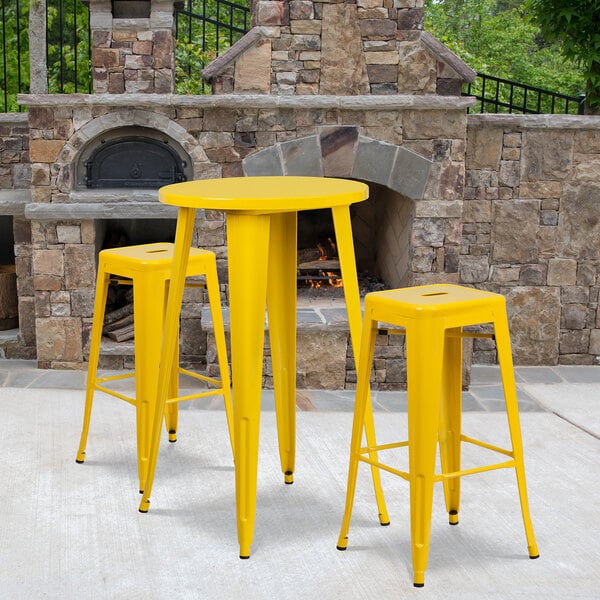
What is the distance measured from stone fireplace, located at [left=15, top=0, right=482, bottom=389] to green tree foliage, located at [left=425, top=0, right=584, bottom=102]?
867 cm

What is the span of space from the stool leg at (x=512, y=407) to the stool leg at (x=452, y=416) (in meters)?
0.25

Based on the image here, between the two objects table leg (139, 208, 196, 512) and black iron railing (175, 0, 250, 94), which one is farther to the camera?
black iron railing (175, 0, 250, 94)

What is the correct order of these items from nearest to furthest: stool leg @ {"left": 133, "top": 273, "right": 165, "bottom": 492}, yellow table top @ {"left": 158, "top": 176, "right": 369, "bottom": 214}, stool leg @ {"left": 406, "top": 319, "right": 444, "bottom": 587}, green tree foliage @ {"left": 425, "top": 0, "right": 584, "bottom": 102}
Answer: stool leg @ {"left": 406, "top": 319, "right": 444, "bottom": 587}, yellow table top @ {"left": 158, "top": 176, "right": 369, "bottom": 214}, stool leg @ {"left": 133, "top": 273, "right": 165, "bottom": 492}, green tree foliage @ {"left": 425, "top": 0, "right": 584, "bottom": 102}

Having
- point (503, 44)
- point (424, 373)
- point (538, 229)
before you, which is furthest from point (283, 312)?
point (503, 44)

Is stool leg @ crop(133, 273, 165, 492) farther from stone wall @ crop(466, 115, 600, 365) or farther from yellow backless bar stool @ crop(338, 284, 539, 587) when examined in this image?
stone wall @ crop(466, 115, 600, 365)

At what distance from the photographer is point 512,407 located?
3.70 m

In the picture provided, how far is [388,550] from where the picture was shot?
3789 millimetres

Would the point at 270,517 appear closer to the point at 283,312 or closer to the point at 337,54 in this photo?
the point at 283,312

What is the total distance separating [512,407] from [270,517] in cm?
115

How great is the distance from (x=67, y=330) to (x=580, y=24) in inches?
171

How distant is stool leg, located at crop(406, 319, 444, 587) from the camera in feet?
11.3

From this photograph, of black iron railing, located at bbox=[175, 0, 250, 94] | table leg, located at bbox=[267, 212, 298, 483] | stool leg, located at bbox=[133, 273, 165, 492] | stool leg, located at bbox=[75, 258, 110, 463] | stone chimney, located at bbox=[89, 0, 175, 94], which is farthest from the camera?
black iron railing, located at bbox=[175, 0, 250, 94]

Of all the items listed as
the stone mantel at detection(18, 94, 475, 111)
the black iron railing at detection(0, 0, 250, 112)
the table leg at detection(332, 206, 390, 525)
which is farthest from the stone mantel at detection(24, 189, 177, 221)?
the black iron railing at detection(0, 0, 250, 112)

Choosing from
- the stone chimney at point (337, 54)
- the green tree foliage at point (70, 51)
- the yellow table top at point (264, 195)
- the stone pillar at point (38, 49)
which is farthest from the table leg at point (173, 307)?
the green tree foliage at point (70, 51)
